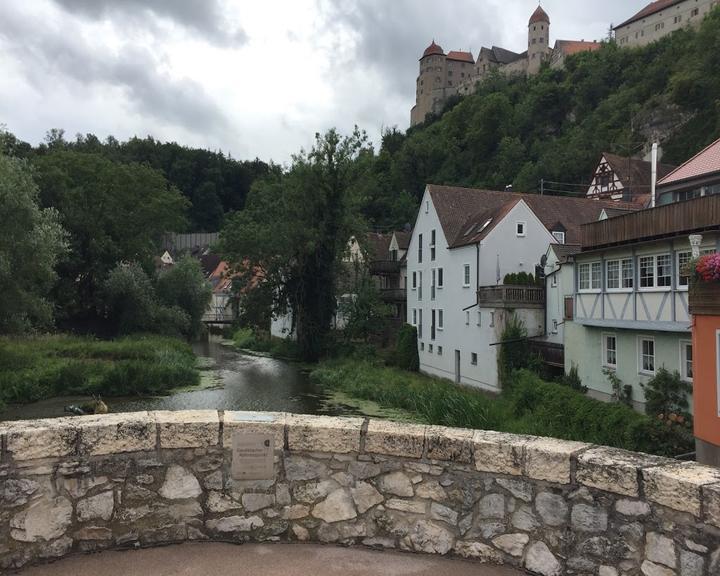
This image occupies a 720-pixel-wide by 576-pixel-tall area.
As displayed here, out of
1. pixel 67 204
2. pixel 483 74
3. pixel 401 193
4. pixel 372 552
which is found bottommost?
pixel 372 552

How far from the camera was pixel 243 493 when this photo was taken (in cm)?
368

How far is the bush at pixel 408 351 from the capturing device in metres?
36.2

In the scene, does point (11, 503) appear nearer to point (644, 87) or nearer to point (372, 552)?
point (372, 552)

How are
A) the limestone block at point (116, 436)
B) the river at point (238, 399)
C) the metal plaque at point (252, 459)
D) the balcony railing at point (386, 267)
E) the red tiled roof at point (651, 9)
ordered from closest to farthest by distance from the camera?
the limestone block at point (116, 436) < the metal plaque at point (252, 459) < the river at point (238, 399) < the balcony railing at point (386, 267) < the red tiled roof at point (651, 9)

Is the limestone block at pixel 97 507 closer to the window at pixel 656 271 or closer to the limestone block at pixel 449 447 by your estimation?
the limestone block at pixel 449 447

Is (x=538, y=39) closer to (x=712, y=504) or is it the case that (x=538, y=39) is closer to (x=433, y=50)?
(x=433, y=50)

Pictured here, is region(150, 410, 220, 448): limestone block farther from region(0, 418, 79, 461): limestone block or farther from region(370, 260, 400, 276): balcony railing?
region(370, 260, 400, 276): balcony railing

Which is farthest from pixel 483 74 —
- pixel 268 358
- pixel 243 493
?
pixel 243 493

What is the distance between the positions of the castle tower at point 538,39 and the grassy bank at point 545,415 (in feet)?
300

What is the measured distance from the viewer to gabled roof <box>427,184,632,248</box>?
3159 cm

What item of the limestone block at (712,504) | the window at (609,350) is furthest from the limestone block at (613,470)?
the window at (609,350)

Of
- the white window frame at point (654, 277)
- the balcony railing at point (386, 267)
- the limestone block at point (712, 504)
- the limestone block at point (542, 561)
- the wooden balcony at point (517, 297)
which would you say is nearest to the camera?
the limestone block at point (712, 504)

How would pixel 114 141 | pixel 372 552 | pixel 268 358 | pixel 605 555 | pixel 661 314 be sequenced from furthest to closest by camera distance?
pixel 114 141, pixel 268 358, pixel 661 314, pixel 372 552, pixel 605 555

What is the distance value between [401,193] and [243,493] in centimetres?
7516
